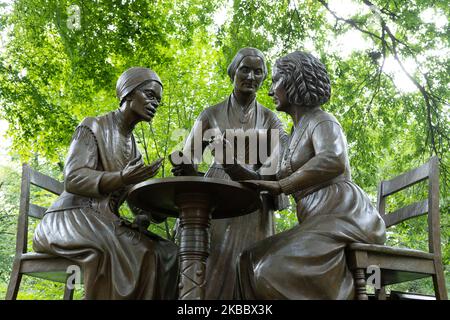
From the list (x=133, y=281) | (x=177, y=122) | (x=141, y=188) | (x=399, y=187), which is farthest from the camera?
(x=177, y=122)

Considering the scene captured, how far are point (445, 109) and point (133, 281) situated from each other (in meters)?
7.16

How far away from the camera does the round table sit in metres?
3.62

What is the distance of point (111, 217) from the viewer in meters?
4.32

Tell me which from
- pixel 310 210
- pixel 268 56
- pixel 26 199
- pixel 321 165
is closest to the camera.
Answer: pixel 321 165

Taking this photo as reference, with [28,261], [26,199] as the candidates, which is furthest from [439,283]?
[26,199]

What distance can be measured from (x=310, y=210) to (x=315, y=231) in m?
0.26

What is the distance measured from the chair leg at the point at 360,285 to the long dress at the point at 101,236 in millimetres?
1349

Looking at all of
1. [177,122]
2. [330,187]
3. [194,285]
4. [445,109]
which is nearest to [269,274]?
[194,285]

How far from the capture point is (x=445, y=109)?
960 centimetres

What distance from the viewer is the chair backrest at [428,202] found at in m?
4.21

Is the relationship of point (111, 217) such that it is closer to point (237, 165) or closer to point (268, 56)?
point (237, 165)
